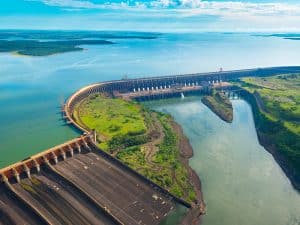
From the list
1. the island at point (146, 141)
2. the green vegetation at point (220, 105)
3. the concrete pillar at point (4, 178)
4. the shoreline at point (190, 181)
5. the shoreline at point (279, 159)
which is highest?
the concrete pillar at point (4, 178)

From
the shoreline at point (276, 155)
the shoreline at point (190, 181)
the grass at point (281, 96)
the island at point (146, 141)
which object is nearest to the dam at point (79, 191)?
the shoreline at point (190, 181)

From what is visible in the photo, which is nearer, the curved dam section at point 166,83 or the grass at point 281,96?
the grass at point 281,96

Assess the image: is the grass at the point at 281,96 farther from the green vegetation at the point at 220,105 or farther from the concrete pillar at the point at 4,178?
the concrete pillar at the point at 4,178

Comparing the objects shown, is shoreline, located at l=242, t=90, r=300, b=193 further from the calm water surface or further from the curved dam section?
the curved dam section

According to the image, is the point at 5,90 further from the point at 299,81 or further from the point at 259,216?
the point at 299,81

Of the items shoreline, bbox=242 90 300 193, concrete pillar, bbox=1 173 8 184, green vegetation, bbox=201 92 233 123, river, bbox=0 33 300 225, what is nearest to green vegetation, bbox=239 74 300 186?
shoreline, bbox=242 90 300 193
